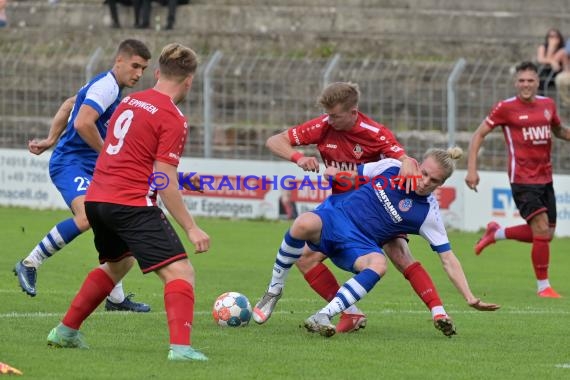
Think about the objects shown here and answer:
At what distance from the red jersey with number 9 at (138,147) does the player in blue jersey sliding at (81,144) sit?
2.42m

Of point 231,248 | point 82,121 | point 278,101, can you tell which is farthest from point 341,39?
point 82,121

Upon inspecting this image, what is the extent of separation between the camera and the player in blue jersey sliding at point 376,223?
1013 centimetres

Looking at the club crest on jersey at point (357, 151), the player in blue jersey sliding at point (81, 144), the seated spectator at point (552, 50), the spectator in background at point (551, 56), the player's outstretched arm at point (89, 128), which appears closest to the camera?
the club crest on jersey at point (357, 151)

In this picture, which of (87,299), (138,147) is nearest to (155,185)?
(138,147)

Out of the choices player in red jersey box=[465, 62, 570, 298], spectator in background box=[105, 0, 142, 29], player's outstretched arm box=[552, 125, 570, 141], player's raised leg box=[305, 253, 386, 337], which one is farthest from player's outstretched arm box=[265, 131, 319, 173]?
spectator in background box=[105, 0, 142, 29]

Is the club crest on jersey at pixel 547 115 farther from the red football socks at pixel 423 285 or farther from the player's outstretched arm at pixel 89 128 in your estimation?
the player's outstretched arm at pixel 89 128

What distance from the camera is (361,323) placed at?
35.0 feet

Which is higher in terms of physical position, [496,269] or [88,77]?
[88,77]

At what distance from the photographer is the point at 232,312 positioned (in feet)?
34.9

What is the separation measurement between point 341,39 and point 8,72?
6293 millimetres

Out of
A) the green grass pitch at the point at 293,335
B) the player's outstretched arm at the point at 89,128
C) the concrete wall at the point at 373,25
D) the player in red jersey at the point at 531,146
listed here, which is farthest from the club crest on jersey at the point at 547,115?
the concrete wall at the point at 373,25

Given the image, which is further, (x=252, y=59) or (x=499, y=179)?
(x=252, y=59)

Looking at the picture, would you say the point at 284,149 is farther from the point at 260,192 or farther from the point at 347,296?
the point at 260,192

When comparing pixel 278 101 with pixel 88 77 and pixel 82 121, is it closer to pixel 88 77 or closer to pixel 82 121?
pixel 88 77
